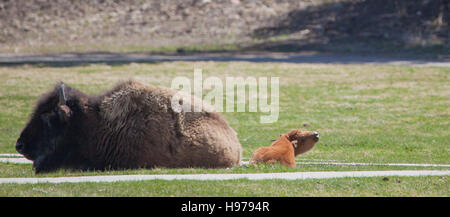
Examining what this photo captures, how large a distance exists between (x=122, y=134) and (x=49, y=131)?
125 centimetres

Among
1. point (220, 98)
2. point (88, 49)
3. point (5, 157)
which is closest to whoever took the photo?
point (5, 157)

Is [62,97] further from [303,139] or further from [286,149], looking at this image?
[303,139]

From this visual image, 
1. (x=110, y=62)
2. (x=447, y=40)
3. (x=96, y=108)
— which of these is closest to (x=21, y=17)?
(x=110, y=62)

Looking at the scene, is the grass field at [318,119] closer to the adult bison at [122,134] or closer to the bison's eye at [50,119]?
the adult bison at [122,134]

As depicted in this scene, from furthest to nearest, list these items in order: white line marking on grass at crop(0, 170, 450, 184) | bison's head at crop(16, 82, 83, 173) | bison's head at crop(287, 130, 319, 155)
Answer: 1. bison's head at crop(287, 130, 319, 155)
2. bison's head at crop(16, 82, 83, 173)
3. white line marking on grass at crop(0, 170, 450, 184)

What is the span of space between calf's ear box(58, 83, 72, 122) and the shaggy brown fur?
3277 millimetres

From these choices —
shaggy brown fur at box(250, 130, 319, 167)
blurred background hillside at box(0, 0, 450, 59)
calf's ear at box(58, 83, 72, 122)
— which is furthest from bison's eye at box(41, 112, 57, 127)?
blurred background hillside at box(0, 0, 450, 59)

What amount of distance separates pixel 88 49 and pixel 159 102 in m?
22.2

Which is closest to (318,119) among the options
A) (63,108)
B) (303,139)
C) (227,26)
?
(303,139)

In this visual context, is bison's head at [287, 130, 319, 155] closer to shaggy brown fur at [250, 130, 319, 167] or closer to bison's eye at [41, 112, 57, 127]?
shaggy brown fur at [250, 130, 319, 167]

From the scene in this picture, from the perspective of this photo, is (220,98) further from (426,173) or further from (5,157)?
(426,173)

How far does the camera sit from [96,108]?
421 inches

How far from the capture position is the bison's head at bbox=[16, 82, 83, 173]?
10500 millimetres

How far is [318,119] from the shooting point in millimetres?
19250
